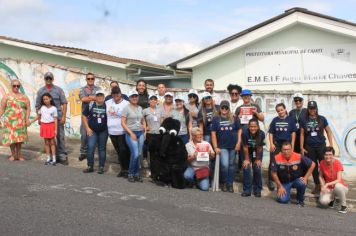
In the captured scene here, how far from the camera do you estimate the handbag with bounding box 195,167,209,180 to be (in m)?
7.99

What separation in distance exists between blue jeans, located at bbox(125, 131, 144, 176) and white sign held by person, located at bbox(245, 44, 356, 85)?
4867mm

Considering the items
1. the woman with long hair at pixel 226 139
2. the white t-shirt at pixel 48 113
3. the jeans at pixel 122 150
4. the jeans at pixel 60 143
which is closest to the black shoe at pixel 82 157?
the jeans at pixel 60 143

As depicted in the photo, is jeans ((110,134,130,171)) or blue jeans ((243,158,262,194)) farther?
jeans ((110,134,130,171))

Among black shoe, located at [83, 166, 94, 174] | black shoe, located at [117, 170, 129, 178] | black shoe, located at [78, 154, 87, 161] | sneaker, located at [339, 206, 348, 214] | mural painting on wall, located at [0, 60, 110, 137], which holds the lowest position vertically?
sneaker, located at [339, 206, 348, 214]

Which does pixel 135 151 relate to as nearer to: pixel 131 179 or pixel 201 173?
pixel 131 179

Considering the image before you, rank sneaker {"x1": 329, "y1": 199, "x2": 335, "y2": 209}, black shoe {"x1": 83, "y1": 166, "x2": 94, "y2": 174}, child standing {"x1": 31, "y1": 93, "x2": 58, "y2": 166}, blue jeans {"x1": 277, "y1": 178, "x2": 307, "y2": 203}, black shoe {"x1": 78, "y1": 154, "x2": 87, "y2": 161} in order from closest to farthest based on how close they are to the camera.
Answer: blue jeans {"x1": 277, "y1": 178, "x2": 307, "y2": 203} → sneaker {"x1": 329, "y1": 199, "x2": 335, "y2": 209} → black shoe {"x1": 83, "y1": 166, "x2": 94, "y2": 174} → child standing {"x1": 31, "y1": 93, "x2": 58, "y2": 166} → black shoe {"x1": 78, "y1": 154, "x2": 87, "y2": 161}

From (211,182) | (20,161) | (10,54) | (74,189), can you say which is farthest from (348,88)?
(10,54)

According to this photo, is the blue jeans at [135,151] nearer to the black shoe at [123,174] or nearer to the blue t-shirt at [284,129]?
the black shoe at [123,174]

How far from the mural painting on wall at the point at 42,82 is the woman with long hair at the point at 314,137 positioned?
5.99 m

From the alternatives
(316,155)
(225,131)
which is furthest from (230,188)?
(316,155)

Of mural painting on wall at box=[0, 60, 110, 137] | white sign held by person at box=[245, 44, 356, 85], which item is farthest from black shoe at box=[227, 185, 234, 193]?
mural painting on wall at box=[0, 60, 110, 137]

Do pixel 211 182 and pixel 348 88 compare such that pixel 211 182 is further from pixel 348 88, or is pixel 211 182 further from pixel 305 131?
pixel 348 88

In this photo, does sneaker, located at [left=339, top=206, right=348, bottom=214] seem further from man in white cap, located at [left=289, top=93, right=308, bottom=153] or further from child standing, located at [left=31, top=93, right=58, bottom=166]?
child standing, located at [left=31, top=93, right=58, bottom=166]

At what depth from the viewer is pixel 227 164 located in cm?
799
